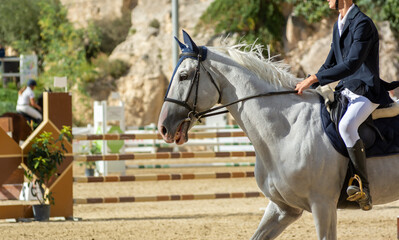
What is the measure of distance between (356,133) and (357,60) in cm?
51

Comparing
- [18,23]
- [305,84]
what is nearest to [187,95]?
[305,84]

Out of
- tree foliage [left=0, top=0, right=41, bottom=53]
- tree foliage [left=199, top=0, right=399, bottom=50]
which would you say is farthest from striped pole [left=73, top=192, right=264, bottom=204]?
tree foliage [left=0, top=0, right=41, bottom=53]

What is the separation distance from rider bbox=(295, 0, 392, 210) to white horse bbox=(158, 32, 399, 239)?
0.14 metres

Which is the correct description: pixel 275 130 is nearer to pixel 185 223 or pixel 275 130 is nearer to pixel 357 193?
pixel 357 193

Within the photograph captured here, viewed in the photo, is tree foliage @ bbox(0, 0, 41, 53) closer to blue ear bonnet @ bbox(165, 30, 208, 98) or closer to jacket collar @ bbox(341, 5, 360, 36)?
blue ear bonnet @ bbox(165, 30, 208, 98)

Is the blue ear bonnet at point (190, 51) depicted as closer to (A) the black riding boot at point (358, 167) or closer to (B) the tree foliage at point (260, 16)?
(A) the black riding boot at point (358, 167)

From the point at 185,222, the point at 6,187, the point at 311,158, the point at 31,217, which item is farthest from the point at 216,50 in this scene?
the point at 6,187

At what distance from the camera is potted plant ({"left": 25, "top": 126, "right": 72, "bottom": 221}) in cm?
912

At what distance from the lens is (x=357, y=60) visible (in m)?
4.76

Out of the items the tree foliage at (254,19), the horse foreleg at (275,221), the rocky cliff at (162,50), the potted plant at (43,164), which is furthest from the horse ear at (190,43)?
the tree foliage at (254,19)

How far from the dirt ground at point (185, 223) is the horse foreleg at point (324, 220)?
9.63 ft

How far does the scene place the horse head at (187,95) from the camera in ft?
16.0

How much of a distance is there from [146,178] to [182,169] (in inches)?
306

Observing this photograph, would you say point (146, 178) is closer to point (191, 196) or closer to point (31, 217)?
point (191, 196)
